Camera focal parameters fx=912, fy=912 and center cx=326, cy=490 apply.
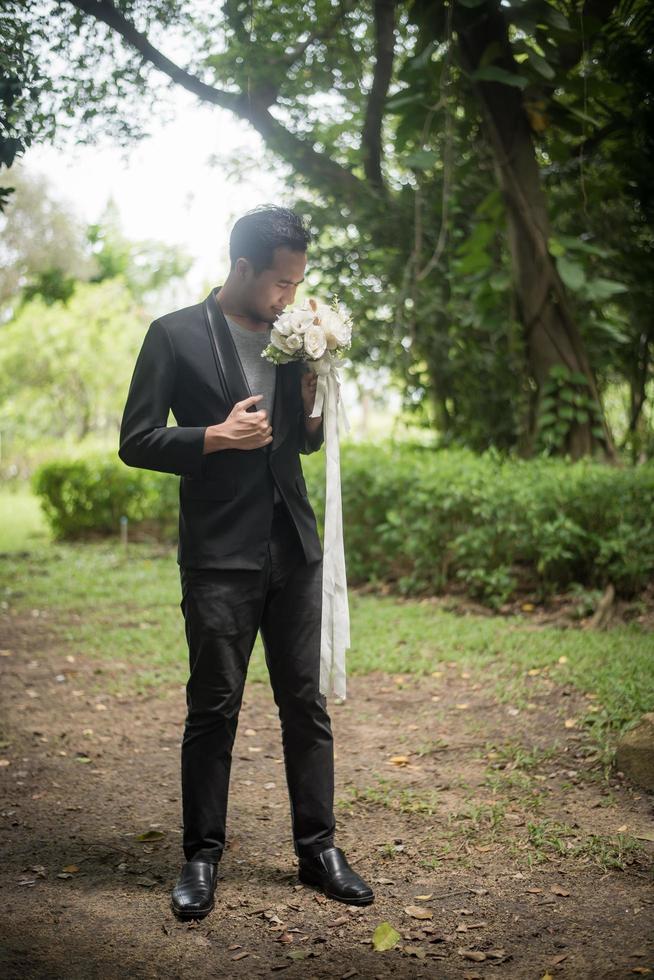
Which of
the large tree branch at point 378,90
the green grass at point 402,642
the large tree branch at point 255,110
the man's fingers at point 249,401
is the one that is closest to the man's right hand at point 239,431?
the man's fingers at point 249,401

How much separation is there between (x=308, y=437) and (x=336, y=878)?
1.46 meters

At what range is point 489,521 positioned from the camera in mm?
6965

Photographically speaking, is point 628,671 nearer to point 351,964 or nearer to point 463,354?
point 351,964

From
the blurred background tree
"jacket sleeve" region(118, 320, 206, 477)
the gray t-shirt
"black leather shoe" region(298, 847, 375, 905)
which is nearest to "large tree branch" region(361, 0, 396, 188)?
the blurred background tree

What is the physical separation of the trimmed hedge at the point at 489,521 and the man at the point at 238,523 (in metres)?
3.72

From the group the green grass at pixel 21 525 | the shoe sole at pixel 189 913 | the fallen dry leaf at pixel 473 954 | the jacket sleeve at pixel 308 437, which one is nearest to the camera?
the fallen dry leaf at pixel 473 954

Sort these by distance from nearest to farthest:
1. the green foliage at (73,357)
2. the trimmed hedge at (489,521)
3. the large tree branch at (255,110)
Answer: the large tree branch at (255,110)
the trimmed hedge at (489,521)
the green foliage at (73,357)

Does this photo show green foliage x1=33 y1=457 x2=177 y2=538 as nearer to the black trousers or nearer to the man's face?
the black trousers

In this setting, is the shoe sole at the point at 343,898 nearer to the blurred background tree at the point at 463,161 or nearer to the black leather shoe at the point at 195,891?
the black leather shoe at the point at 195,891

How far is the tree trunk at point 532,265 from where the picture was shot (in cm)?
720

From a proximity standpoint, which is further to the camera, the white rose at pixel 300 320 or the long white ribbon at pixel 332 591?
the long white ribbon at pixel 332 591

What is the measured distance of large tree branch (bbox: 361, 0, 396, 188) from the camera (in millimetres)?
7238

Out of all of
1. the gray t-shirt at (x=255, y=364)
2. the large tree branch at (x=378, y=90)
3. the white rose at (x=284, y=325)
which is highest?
the large tree branch at (x=378, y=90)

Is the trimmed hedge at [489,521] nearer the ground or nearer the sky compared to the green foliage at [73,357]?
nearer the ground
